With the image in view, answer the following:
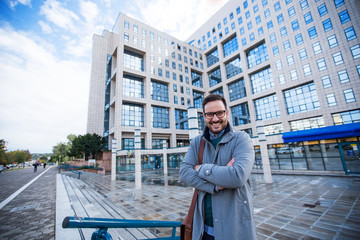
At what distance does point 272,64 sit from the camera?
26.7 meters

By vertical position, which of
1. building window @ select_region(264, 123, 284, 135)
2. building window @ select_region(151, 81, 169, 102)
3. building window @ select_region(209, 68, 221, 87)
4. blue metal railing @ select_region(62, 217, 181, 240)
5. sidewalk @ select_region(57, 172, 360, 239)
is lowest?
sidewalk @ select_region(57, 172, 360, 239)

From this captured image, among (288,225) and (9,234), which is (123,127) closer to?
(9,234)

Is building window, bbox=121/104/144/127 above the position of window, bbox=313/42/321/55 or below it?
below

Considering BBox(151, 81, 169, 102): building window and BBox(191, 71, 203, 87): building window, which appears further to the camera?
BBox(191, 71, 203, 87): building window

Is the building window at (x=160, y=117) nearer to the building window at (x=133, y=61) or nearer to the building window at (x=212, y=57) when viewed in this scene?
the building window at (x=133, y=61)

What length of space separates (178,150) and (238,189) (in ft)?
51.1

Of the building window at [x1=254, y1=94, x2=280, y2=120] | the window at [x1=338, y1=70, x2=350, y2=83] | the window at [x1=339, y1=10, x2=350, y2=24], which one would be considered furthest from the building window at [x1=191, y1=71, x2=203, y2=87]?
the window at [x1=339, y1=10, x2=350, y2=24]

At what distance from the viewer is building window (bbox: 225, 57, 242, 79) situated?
→ 3231cm

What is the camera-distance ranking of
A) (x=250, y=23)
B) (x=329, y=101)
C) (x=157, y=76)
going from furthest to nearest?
1. (x=157, y=76)
2. (x=250, y=23)
3. (x=329, y=101)

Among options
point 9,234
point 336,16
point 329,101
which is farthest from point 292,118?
point 9,234

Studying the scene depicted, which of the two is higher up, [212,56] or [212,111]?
[212,56]

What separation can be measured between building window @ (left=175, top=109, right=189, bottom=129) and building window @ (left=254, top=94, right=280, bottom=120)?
1499 centimetres

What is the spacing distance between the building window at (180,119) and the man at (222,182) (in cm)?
3163

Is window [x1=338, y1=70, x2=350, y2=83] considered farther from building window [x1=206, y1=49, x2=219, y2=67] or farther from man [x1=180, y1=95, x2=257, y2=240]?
man [x1=180, y1=95, x2=257, y2=240]
